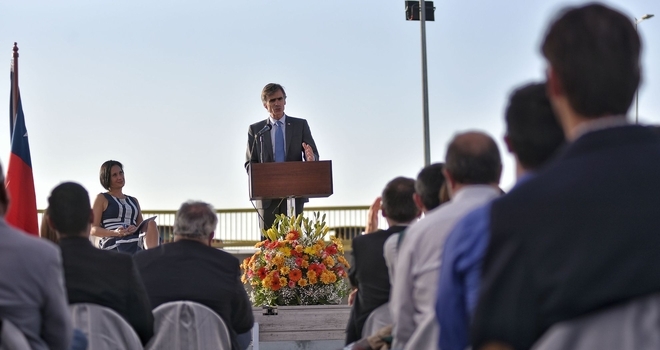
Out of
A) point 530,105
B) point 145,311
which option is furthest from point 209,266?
point 530,105

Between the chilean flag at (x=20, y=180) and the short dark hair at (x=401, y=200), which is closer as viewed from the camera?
the short dark hair at (x=401, y=200)

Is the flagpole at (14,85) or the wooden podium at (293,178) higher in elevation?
the flagpole at (14,85)

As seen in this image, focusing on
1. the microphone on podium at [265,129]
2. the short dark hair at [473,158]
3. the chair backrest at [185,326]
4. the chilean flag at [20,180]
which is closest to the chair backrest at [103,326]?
the chair backrest at [185,326]

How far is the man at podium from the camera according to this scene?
9125 millimetres

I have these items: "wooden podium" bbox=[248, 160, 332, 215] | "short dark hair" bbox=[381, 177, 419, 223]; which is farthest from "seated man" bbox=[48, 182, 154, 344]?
"wooden podium" bbox=[248, 160, 332, 215]

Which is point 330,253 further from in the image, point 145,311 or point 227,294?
point 145,311

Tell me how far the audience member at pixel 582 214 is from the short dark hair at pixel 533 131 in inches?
13.6

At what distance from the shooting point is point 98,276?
391 centimetres

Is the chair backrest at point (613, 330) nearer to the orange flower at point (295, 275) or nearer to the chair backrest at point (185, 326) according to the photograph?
the chair backrest at point (185, 326)

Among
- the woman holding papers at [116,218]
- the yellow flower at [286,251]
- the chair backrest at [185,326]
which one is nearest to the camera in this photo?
the chair backrest at [185,326]

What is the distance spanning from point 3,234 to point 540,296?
1816 millimetres

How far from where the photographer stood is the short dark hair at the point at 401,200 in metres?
4.20

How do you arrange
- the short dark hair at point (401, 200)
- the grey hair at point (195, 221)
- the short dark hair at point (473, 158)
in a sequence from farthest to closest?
1. the grey hair at point (195, 221)
2. the short dark hair at point (401, 200)
3. the short dark hair at point (473, 158)

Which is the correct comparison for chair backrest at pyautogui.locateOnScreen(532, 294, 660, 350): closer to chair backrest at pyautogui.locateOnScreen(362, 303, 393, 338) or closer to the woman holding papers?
chair backrest at pyautogui.locateOnScreen(362, 303, 393, 338)
